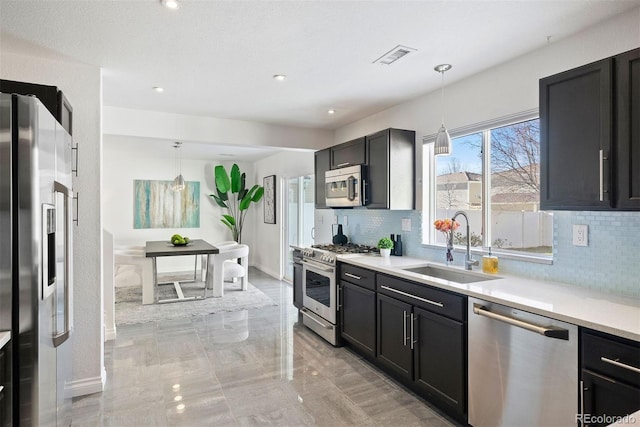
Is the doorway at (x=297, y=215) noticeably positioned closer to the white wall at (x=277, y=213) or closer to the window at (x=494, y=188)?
the white wall at (x=277, y=213)

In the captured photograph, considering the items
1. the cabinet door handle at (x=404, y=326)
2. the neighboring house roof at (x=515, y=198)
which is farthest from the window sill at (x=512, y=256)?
the cabinet door handle at (x=404, y=326)

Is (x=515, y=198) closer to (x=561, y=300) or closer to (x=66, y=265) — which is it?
(x=561, y=300)

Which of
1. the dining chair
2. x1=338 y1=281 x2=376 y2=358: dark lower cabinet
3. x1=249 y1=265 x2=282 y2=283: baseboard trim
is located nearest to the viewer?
x1=338 y1=281 x2=376 y2=358: dark lower cabinet

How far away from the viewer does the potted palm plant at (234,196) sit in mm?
7656

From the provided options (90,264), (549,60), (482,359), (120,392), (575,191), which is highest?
(549,60)

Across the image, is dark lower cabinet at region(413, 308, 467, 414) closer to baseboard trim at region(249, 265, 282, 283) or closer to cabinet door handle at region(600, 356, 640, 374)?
cabinet door handle at region(600, 356, 640, 374)

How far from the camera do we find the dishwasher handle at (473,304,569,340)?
5.62 ft

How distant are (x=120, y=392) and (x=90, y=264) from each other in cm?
100

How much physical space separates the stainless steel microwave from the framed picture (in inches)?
111

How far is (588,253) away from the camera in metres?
2.22

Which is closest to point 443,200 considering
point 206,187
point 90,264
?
point 90,264

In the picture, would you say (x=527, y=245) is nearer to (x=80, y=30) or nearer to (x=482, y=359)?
(x=482, y=359)

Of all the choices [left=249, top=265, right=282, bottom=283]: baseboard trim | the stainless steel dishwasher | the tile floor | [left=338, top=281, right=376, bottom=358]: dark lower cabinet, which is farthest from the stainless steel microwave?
[left=249, top=265, right=282, bottom=283]: baseboard trim

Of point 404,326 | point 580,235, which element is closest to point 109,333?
point 404,326
